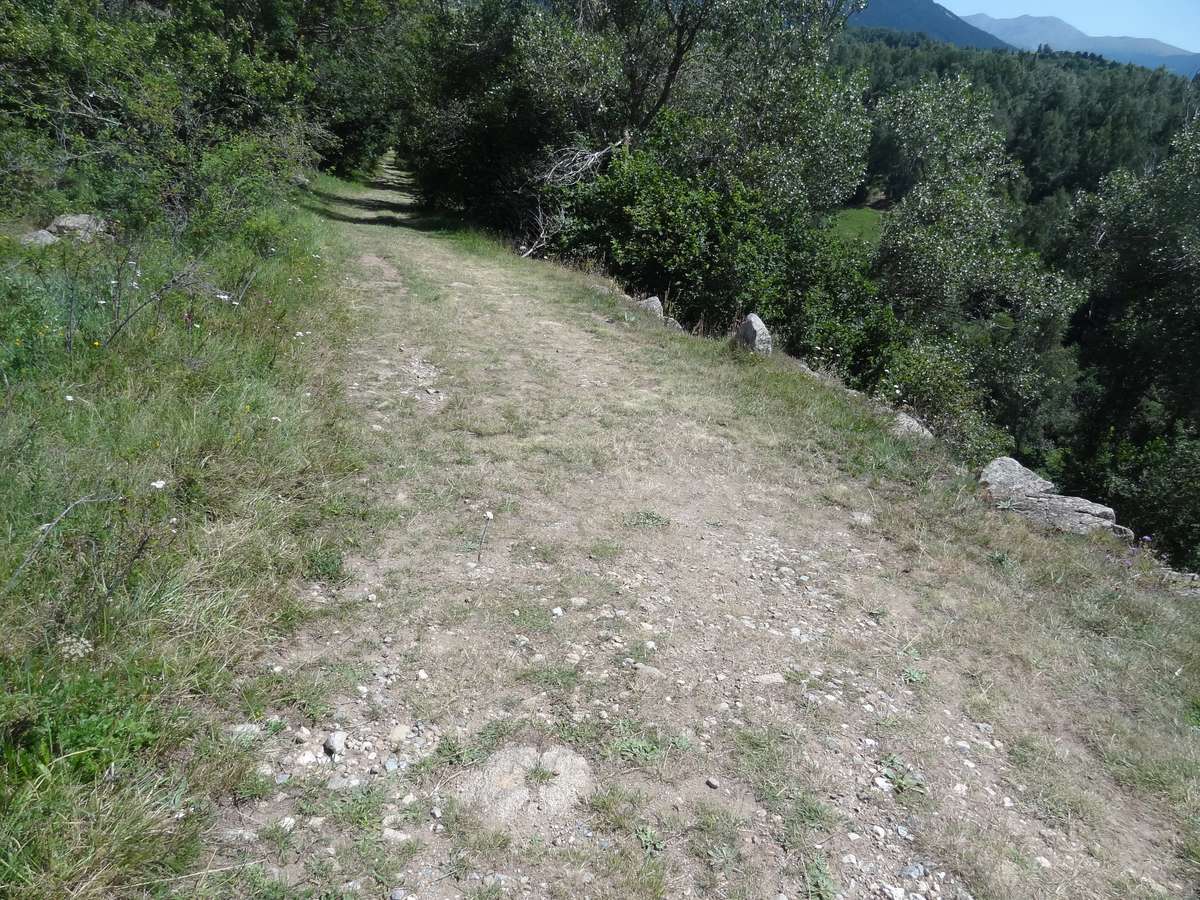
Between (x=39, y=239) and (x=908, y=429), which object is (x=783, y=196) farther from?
(x=39, y=239)

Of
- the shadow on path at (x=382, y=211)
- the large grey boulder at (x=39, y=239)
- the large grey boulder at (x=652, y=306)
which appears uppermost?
the large grey boulder at (x=39, y=239)

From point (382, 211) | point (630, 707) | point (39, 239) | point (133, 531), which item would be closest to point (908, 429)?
point (630, 707)

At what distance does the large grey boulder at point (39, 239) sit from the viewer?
600 cm

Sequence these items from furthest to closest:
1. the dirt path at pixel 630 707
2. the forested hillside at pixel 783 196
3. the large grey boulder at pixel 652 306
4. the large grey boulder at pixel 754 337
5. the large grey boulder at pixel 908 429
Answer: the forested hillside at pixel 783 196, the large grey boulder at pixel 652 306, the large grey boulder at pixel 754 337, the large grey boulder at pixel 908 429, the dirt path at pixel 630 707

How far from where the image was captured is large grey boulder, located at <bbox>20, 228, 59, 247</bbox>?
19.7 feet

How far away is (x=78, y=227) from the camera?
7043 mm

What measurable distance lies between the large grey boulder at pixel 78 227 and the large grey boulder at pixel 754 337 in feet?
22.1

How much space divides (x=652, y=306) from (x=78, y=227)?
664cm

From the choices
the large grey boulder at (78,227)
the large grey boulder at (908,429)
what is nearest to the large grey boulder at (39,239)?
the large grey boulder at (78,227)

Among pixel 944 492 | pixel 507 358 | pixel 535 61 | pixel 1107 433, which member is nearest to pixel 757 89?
pixel 535 61

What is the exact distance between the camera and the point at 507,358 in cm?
718

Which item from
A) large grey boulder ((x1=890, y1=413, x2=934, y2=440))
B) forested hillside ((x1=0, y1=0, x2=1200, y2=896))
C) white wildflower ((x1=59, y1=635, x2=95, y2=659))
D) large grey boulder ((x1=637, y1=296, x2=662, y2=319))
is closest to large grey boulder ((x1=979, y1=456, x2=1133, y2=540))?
forested hillside ((x1=0, y1=0, x2=1200, y2=896))

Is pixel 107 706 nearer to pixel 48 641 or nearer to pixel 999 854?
pixel 48 641

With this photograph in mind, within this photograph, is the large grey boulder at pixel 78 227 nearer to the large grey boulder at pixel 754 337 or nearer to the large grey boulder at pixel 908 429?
the large grey boulder at pixel 754 337
